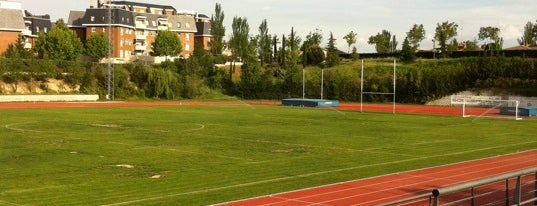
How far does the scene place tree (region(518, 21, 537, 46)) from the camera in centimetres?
10098

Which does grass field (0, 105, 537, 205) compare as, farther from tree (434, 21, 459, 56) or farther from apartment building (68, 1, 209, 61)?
apartment building (68, 1, 209, 61)

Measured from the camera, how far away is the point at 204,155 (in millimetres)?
21094

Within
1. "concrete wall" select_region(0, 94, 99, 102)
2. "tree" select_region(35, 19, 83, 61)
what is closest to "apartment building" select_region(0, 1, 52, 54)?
"tree" select_region(35, 19, 83, 61)

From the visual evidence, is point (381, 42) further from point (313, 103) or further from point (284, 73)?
point (313, 103)

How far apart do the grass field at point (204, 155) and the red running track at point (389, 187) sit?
2.40 ft

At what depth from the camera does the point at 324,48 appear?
98062mm

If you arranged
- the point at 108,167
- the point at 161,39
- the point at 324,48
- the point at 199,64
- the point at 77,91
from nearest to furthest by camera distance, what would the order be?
the point at 108,167 < the point at 77,91 < the point at 199,64 < the point at 324,48 < the point at 161,39

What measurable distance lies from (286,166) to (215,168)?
7.17 feet

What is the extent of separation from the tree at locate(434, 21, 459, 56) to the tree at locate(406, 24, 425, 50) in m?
5.33

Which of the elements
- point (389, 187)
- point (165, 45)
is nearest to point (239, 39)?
point (165, 45)

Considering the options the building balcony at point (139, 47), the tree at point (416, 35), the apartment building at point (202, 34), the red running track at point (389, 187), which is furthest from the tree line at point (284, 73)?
the red running track at point (389, 187)

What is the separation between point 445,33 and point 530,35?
84.3 feet

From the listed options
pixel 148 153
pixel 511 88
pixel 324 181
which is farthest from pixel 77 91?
A: pixel 324 181

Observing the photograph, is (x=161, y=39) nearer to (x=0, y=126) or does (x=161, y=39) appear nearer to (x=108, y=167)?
(x=0, y=126)
